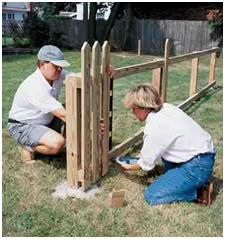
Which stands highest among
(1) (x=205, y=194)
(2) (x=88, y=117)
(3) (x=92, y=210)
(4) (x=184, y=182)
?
(2) (x=88, y=117)

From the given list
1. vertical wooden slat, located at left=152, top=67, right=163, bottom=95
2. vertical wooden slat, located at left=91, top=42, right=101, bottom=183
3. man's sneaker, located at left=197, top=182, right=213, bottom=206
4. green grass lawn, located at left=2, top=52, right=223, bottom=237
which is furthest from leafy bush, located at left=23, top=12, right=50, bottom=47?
man's sneaker, located at left=197, top=182, right=213, bottom=206

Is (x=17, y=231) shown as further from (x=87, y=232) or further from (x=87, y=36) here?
(x=87, y=36)

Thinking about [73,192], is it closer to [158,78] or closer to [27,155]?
[27,155]

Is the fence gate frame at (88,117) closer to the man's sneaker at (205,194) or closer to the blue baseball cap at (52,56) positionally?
the blue baseball cap at (52,56)

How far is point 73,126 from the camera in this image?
3.59m

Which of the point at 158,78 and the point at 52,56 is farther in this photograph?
the point at 158,78

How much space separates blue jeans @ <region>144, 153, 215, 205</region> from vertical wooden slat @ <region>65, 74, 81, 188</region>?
75 cm

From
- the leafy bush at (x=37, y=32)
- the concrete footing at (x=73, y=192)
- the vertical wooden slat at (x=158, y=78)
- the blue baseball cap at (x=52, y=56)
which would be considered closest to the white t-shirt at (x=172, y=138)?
the concrete footing at (x=73, y=192)

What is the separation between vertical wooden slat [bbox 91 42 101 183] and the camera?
356 cm

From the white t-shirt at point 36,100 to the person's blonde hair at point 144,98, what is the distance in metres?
0.77

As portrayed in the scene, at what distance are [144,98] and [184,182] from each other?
0.83 metres

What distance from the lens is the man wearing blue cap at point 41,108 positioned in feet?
12.7

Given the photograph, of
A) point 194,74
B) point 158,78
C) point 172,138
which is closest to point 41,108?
point 172,138

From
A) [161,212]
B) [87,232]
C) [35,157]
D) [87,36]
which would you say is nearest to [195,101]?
[35,157]
